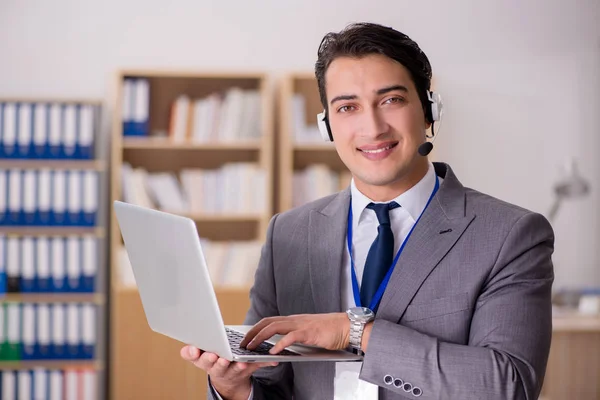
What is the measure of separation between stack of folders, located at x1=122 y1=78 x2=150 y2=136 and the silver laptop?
3.07 meters

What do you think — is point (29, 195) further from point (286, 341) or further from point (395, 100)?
point (286, 341)

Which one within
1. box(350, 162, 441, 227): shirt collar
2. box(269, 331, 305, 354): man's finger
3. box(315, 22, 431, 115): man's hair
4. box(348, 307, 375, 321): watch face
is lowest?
box(269, 331, 305, 354): man's finger

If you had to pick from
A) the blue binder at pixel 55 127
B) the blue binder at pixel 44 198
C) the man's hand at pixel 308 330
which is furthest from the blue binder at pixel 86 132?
the man's hand at pixel 308 330

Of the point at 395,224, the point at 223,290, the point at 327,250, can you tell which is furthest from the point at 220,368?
the point at 223,290

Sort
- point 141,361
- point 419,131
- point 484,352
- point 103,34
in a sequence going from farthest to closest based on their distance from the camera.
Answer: point 103,34
point 141,361
point 419,131
point 484,352

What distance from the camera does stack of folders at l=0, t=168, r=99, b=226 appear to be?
4.29 metres

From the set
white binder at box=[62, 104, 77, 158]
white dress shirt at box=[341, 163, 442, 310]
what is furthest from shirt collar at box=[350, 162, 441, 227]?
white binder at box=[62, 104, 77, 158]

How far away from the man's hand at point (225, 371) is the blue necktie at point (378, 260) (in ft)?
0.78

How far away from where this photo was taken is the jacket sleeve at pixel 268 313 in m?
1.59

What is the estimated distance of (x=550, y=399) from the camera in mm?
3984

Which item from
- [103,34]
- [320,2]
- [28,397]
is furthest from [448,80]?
[28,397]

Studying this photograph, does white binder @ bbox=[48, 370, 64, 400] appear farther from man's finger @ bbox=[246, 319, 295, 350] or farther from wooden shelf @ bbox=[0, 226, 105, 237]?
man's finger @ bbox=[246, 319, 295, 350]

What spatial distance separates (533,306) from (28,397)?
12.0 ft

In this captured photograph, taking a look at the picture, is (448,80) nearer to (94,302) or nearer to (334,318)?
(94,302)
